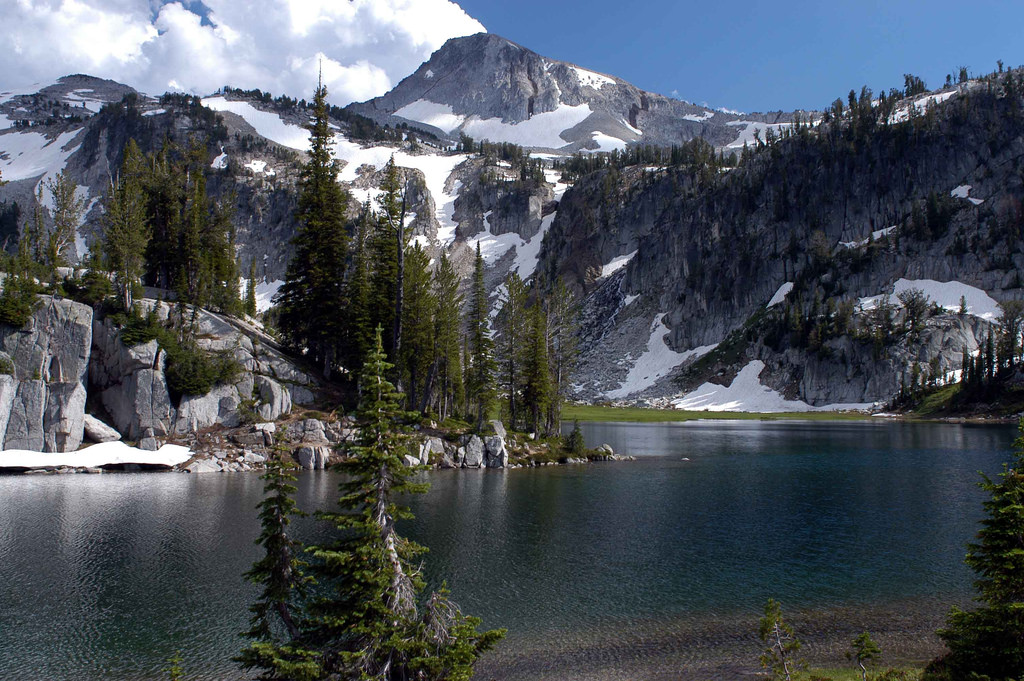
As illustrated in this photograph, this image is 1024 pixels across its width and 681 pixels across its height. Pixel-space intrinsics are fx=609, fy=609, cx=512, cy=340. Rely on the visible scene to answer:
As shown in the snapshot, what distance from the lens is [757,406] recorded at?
463 ft

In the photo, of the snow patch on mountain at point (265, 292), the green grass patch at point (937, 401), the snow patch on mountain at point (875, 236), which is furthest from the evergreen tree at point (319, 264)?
the snow patch on mountain at point (875, 236)

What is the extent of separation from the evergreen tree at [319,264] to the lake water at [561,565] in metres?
18.8

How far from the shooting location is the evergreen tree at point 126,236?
161 ft

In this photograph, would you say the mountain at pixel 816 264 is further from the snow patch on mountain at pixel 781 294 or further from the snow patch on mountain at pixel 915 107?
the snow patch on mountain at pixel 915 107

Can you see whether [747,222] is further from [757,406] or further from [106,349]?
[106,349]

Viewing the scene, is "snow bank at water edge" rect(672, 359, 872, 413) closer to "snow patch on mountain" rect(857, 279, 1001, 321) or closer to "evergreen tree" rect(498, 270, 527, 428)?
"snow patch on mountain" rect(857, 279, 1001, 321)

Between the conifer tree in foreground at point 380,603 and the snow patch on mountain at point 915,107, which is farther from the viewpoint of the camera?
the snow patch on mountain at point 915,107

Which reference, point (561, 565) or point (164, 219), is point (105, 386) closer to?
point (164, 219)

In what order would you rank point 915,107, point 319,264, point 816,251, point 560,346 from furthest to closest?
point 915,107 → point 816,251 → point 560,346 → point 319,264

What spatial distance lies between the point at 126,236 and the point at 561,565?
46.3 metres

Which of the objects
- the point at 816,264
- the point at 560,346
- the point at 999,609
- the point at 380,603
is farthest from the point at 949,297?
the point at 380,603

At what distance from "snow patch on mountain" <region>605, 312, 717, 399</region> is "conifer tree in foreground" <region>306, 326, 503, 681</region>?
14662 cm

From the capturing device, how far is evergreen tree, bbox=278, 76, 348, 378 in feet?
185

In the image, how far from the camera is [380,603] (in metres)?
11.4
